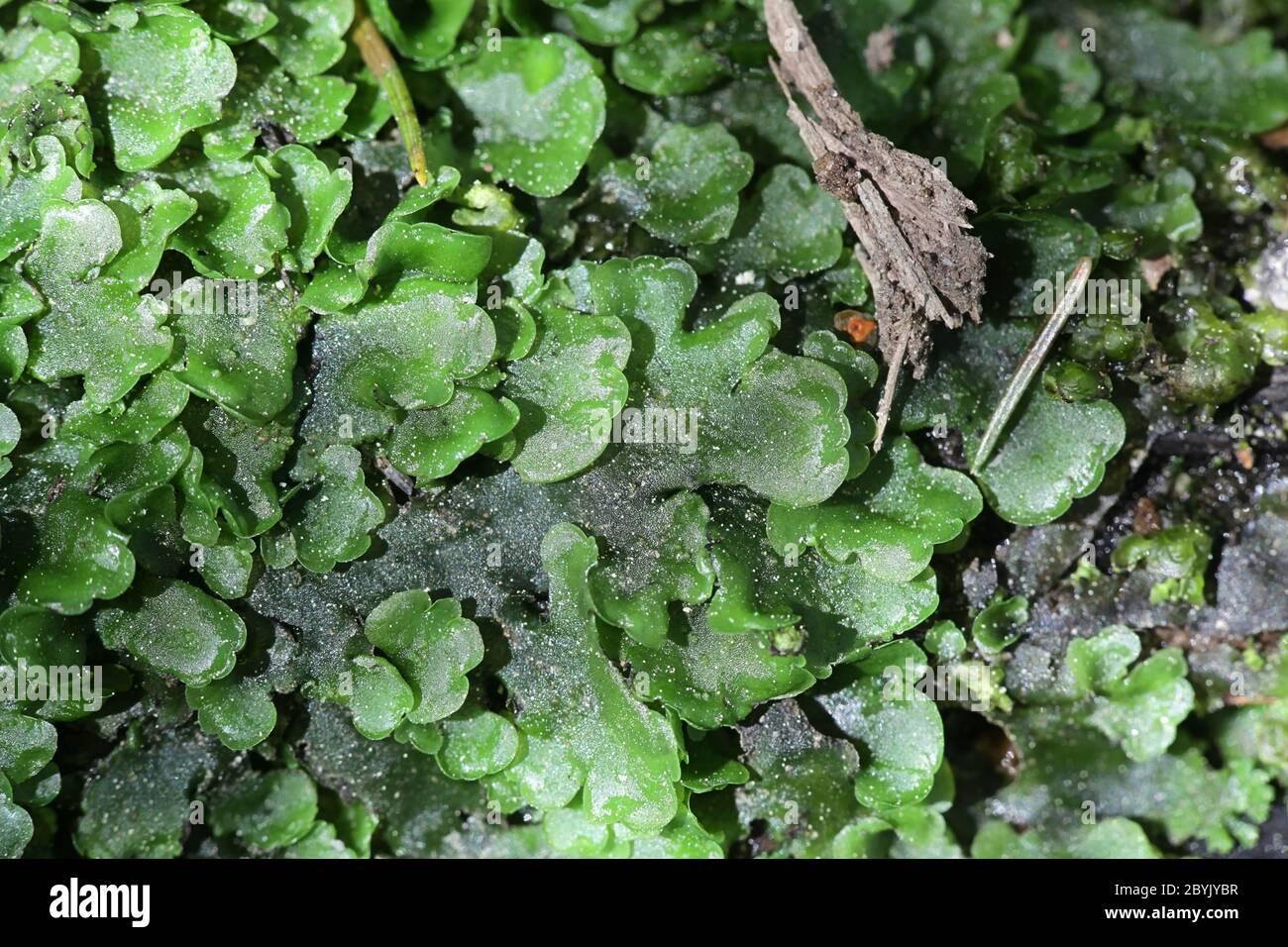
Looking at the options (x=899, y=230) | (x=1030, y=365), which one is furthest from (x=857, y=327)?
(x=1030, y=365)

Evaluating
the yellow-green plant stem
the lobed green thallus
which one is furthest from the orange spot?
the yellow-green plant stem

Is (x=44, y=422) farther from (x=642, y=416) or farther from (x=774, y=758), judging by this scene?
(x=774, y=758)

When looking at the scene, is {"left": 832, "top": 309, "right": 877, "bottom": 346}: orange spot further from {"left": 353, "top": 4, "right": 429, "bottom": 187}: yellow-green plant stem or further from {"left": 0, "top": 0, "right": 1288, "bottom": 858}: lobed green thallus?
{"left": 353, "top": 4, "right": 429, "bottom": 187}: yellow-green plant stem

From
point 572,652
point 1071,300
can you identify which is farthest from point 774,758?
point 1071,300

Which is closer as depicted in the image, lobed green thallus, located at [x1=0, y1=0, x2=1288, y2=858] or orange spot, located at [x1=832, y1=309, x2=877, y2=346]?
lobed green thallus, located at [x1=0, y1=0, x2=1288, y2=858]

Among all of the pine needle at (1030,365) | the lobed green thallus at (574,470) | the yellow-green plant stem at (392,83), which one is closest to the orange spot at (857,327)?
the lobed green thallus at (574,470)

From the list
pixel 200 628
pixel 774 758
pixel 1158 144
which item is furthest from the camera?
pixel 1158 144
